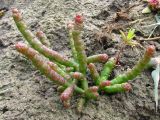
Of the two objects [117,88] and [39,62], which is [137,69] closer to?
[117,88]

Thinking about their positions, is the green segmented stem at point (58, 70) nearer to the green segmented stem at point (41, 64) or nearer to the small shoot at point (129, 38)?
the green segmented stem at point (41, 64)

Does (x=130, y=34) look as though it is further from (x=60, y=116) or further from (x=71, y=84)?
(x=60, y=116)

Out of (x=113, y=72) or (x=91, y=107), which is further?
(x=113, y=72)

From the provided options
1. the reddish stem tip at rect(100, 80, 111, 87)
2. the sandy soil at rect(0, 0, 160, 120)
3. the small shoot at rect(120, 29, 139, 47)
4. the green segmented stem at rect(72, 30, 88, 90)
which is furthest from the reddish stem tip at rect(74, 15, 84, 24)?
the small shoot at rect(120, 29, 139, 47)

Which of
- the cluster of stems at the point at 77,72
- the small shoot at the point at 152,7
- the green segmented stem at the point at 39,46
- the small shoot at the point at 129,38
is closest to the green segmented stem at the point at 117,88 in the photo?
the cluster of stems at the point at 77,72

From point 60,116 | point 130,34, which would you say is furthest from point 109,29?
point 60,116

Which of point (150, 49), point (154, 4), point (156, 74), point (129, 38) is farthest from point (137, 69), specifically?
point (154, 4)
